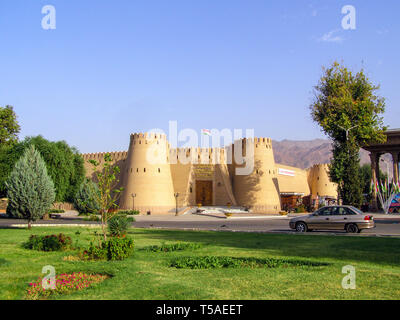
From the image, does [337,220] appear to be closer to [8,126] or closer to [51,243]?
[51,243]

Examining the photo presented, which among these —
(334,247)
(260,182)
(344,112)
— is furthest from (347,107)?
(334,247)

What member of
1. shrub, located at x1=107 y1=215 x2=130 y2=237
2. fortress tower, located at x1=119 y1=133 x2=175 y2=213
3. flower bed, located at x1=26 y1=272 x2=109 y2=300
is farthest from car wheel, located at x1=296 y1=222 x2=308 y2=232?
fortress tower, located at x1=119 y1=133 x2=175 y2=213

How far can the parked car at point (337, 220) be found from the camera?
1765 cm

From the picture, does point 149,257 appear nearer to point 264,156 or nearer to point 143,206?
point 143,206

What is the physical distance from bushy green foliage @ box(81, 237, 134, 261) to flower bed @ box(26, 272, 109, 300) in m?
2.03

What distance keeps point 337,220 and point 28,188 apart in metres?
15.7

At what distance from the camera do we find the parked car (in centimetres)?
1765

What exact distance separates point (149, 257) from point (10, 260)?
3541 millimetres

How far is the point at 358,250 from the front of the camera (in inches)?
471

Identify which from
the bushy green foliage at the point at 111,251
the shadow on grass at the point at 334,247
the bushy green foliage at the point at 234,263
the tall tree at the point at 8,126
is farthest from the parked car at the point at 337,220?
the tall tree at the point at 8,126

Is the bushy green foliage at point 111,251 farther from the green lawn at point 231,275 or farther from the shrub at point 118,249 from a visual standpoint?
the green lawn at point 231,275

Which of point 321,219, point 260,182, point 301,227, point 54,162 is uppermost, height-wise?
point 54,162

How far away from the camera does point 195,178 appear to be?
49.4m
